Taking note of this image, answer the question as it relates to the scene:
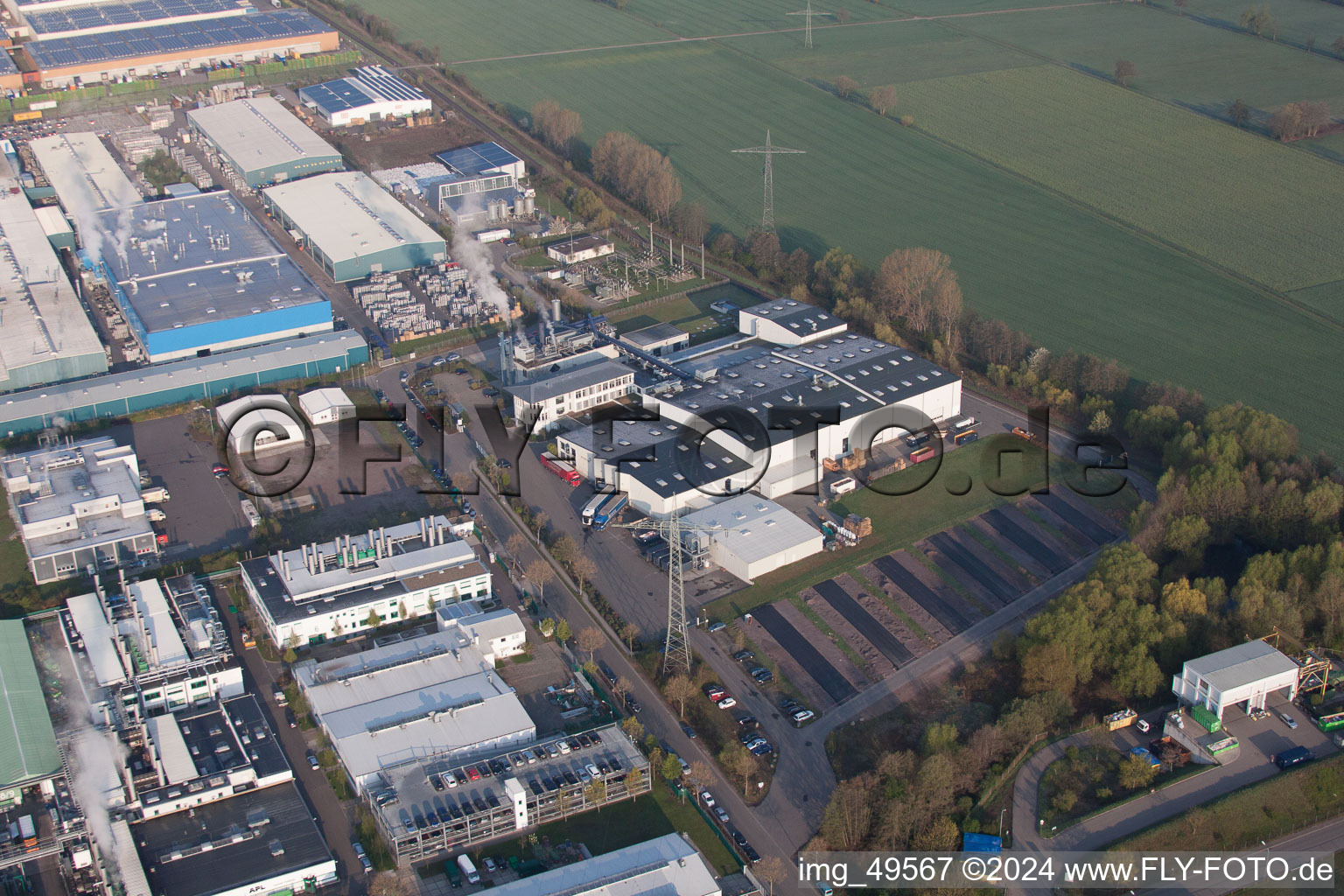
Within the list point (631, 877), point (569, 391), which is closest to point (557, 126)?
point (569, 391)

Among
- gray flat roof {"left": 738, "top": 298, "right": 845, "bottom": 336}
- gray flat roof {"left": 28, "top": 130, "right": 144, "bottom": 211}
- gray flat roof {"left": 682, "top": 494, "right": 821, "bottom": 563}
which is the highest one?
gray flat roof {"left": 28, "top": 130, "right": 144, "bottom": 211}

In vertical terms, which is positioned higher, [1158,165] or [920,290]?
[1158,165]

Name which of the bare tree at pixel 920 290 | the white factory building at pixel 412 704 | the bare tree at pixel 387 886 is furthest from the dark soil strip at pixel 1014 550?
the bare tree at pixel 387 886

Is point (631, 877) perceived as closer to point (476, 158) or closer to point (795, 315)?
point (795, 315)

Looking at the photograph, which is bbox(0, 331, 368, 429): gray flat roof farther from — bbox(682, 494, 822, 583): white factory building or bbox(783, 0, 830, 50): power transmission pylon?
bbox(783, 0, 830, 50): power transmission pylon

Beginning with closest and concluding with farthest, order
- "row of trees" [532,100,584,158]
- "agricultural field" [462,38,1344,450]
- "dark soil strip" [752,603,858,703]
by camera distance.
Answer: "dark soil strip" [752,603,858,703] < "agricultural field" [462,38,1344,450] < "row of trees" [532,100,584,158]

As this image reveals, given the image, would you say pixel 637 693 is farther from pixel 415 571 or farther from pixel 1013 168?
pixel 1013 168

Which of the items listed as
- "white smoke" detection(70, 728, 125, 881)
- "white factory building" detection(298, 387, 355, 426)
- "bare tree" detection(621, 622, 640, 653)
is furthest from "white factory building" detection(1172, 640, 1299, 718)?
"white factory building" detection(298, 387, 355, 426)
